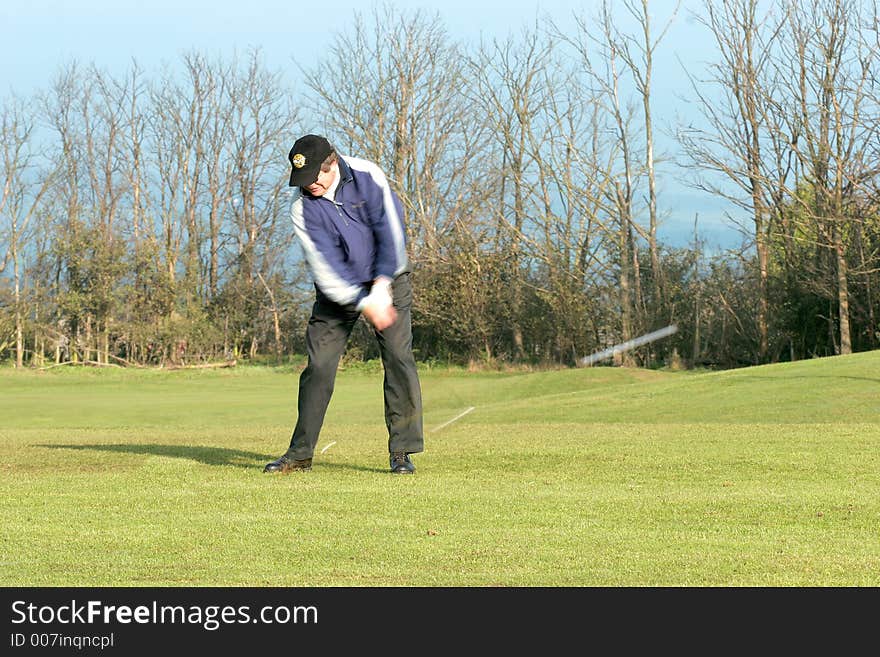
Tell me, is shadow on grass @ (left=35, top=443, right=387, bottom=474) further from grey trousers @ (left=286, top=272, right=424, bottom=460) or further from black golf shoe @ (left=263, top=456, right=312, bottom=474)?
grey trousers @ (left=286, top=272, right=424, bottom=460)

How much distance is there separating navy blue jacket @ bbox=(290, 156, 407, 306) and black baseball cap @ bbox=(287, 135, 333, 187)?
0.18 metres

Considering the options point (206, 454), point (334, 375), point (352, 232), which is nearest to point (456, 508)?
point (334, 375)

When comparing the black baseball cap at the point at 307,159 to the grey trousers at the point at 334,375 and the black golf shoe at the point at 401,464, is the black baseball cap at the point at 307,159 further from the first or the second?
the black golf shoe at the point at 401,464

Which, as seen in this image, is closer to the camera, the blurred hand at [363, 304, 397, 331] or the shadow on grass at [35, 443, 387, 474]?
the blurred hand at [363, 304, 397, 331]

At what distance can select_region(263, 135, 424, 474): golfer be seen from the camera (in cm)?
793

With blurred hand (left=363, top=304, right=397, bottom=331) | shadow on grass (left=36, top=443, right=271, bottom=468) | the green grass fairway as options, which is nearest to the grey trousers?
blurred hand (left=363, top=304, right=397, bottom=331)

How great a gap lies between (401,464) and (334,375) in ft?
2.59

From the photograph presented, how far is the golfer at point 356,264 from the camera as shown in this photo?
793 centimetres

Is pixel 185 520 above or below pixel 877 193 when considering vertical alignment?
below

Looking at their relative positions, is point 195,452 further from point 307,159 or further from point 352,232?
point 307,159
